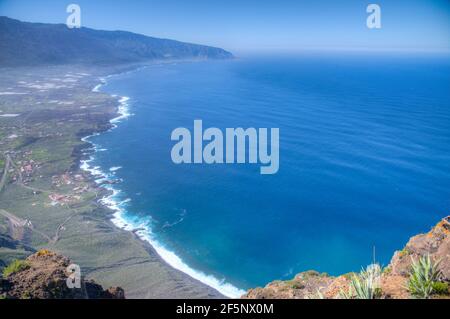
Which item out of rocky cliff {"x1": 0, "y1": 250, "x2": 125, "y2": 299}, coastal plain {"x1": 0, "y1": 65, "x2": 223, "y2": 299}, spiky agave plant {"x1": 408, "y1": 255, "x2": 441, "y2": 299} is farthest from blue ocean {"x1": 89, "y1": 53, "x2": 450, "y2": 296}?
spiky agave plant {"x1": 408, "y1": 255, "x2": 441, "y2": 299}

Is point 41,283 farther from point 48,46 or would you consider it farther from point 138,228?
point 48,46

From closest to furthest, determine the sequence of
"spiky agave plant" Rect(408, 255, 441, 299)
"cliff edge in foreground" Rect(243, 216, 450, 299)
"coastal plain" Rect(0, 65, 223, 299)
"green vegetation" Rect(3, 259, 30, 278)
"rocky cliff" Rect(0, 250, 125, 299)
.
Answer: "spiky agave plant" Rect(408, 255, 441, 299)
"cliff edge in foreground" Rect(243, 216, 450, 299)
"rocky cliff" Rect(0, 250, 125, 299)
"green vegetation" Rect(3, 259, 30, 278)
"coastal plain" Rect(0, 65, 223, 299)

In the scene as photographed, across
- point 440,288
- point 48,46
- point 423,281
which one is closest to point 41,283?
point 423,281

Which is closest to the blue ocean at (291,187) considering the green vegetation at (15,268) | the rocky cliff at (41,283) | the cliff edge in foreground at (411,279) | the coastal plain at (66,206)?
the coastal plain at (66,206)

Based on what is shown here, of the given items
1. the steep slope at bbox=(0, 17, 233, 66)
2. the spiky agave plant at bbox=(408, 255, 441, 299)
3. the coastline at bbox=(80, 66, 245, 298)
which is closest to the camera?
the spiky agave plant at bbox=(408, 255, 441, 299)

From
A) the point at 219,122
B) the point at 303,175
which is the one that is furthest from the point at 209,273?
the point at 219,122

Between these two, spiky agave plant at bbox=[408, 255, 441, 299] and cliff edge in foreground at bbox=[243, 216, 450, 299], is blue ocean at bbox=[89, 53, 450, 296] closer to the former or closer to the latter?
cliff edge in foreground at bbox=[243, 216, 450, 299]
